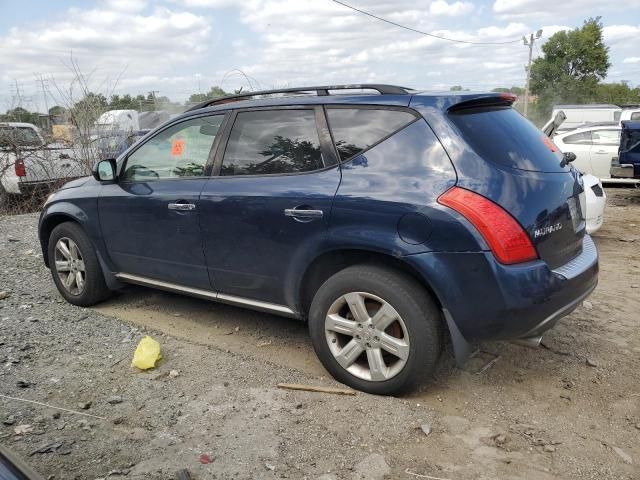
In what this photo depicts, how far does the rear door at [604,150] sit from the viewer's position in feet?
38.3

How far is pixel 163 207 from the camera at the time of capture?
412 centimetres

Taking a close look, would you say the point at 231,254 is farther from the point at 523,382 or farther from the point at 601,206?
the point at 601,206

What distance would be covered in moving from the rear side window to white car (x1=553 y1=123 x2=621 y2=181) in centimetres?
966

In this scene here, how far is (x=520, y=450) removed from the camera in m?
2.81

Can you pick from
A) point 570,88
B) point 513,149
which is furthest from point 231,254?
point 570,88

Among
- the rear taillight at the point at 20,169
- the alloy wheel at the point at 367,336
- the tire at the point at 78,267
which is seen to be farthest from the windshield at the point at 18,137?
the alloy wheel at the point at 367,336

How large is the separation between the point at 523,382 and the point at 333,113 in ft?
6.74

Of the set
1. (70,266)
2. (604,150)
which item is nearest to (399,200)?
(70,266)

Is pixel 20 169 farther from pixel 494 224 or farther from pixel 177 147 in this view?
pixel 494 224

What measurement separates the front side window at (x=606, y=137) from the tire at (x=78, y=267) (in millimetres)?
10721

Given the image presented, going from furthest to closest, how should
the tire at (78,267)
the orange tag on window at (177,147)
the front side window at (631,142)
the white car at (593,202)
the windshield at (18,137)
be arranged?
the windshield at (18,137), the front side window at (631,142), the white car at (593,202), the tire at (78,267), the orange tag on window at (177,147)

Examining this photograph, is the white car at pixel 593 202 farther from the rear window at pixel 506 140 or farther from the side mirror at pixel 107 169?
the side mirror at pixel 107 169

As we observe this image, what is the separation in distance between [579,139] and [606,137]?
0.52 meters

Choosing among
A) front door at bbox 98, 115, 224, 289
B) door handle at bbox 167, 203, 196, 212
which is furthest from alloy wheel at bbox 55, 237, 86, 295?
door handle at bbox 167, 203, 196, 212
